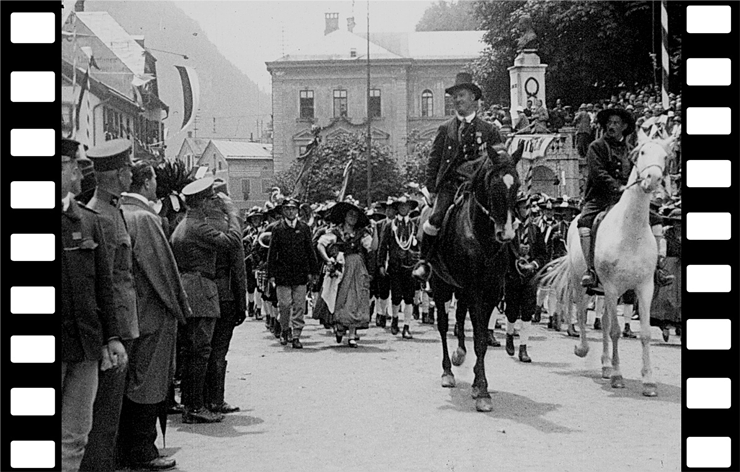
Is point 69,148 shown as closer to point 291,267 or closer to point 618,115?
point 618,115

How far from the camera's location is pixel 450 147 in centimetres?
1188

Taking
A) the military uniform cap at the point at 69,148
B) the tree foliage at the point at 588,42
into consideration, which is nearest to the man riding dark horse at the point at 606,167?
the military uniform cap at the point at 69,148

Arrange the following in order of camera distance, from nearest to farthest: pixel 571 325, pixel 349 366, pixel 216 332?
1. pixel 216 332
2. pixel 349 366
3. pixel 571 325

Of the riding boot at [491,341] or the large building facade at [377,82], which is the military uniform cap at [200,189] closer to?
the riding boot at [491,341]

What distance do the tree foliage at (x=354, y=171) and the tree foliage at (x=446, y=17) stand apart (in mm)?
16166

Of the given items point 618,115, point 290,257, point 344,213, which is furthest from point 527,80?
point 618,115

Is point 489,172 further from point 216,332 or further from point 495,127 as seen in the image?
point 216,332

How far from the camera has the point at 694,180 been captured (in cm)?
532

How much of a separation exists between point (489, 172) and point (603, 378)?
3.10 meters

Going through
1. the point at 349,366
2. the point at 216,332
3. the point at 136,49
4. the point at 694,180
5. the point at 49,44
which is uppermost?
the point at 136,49

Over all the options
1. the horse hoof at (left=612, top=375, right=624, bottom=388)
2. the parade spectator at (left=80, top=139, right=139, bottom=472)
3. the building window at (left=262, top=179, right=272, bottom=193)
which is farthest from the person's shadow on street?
the building window at (left=262, top=179, right=272, bottom=193)

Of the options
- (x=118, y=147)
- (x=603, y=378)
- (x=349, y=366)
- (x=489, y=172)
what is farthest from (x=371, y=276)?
(x=118, y=147)

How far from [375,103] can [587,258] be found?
183 ft

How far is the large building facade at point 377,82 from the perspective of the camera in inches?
2520
